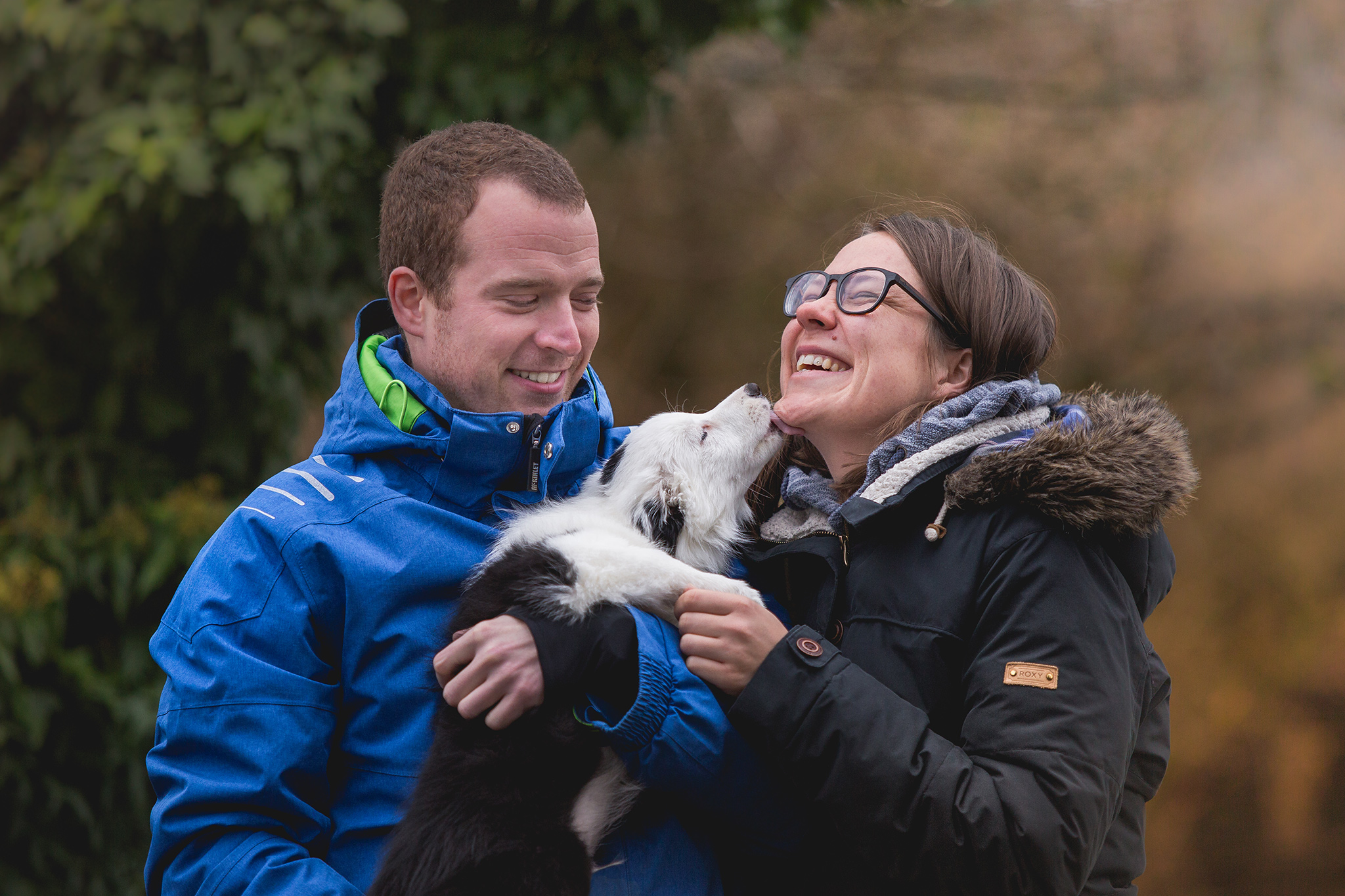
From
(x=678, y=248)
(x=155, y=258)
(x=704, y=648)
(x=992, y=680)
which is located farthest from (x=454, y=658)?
(x=678, y=248)

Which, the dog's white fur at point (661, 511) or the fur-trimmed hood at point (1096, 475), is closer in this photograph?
the fur-trimmed hood at point (1096, 475)

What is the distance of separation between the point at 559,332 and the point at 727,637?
80cm

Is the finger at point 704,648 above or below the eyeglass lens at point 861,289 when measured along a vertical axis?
below

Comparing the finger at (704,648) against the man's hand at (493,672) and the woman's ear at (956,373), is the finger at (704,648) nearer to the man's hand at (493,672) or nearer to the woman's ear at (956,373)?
the man's hand at (493,672)

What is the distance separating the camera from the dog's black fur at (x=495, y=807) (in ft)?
6.34

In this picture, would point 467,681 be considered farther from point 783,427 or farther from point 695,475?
point 783,427

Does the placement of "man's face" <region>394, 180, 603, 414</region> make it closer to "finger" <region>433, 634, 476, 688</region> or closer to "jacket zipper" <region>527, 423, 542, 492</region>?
"jacket zipper" <region>527, 423, 542, 492</region>

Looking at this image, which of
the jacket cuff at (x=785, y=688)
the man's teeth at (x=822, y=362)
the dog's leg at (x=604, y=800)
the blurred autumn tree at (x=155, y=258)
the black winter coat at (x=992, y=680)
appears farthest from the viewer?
the blurred autumn tree at (x=155, y=258)

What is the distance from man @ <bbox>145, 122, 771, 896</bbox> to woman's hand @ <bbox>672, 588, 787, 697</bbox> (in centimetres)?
6

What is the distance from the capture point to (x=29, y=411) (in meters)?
3.78

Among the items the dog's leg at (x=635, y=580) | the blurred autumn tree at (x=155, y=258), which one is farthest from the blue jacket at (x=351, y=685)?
the blurred autumn tree at (x=155, y=258)

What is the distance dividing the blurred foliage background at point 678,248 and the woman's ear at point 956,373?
52 cm

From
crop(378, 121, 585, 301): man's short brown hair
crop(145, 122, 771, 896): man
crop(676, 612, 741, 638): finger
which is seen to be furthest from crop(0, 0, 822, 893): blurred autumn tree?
crop(676, 612, 741, 638): finger

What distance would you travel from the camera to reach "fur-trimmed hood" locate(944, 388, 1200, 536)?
76.2 inches
